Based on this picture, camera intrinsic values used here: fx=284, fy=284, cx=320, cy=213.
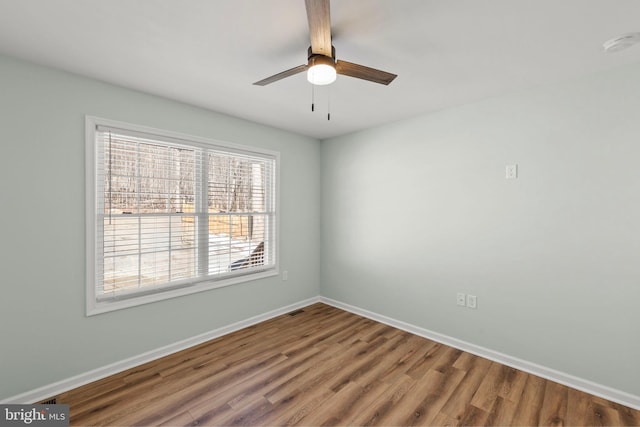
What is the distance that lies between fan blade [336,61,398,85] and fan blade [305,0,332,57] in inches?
4.3

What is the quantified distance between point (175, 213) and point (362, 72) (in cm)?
219

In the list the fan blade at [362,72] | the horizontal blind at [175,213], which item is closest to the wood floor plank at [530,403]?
the fan blade at [362,72]

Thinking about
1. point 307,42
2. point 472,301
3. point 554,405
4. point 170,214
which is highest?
point 307,42

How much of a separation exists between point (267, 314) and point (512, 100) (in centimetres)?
345

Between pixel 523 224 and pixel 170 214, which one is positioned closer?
pixel 523 224

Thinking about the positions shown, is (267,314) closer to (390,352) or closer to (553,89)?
(390,352)

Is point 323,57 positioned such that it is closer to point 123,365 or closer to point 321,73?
point 321,73

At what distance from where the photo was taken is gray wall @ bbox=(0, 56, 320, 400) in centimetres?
197

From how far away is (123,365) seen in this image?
2436 mm

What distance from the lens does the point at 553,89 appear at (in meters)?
2.33

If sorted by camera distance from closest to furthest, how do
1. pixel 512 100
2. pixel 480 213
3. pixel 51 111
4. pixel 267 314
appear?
pixel 51 111, pixel 512 100, pixel 480 213, pixel 267 314

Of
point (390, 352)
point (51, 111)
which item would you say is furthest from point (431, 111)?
point (51, 111)

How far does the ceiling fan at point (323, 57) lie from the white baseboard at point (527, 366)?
2.59m

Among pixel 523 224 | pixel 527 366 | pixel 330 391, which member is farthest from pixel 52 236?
pixel 527 366
